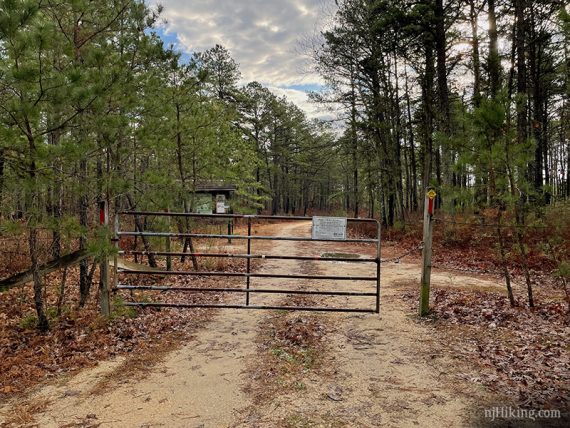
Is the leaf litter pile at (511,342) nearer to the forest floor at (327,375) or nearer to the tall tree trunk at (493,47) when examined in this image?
the forest floor at (327,375)

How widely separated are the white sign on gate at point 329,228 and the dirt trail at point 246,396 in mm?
1674

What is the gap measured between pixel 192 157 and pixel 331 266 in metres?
5.56

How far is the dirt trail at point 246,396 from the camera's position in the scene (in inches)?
130

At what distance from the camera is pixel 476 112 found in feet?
19.3

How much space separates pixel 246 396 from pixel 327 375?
976 mm

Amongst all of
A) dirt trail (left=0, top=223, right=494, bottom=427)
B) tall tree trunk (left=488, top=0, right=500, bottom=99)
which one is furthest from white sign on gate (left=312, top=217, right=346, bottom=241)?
tall tree trunk (left=488, top=0, right=500, bottom=99)

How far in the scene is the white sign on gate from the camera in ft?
20.9

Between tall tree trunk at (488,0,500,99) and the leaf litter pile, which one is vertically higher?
tall tree trunk at (488,0,500,99)

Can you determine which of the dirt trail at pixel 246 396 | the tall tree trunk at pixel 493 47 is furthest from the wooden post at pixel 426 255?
the tall tree trunk at pixel 493 47

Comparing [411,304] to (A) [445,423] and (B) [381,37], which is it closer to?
(A) [445,423]

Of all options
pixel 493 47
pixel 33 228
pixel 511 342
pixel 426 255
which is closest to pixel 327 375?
pixel 511 342

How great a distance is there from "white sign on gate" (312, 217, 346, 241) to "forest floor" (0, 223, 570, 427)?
1.42m

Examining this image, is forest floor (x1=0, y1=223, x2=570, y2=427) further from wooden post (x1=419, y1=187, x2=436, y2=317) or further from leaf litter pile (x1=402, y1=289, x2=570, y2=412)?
wooden post (x1=419, y1=187, x2=436, y2=317)

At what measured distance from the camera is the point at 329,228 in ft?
21.1
